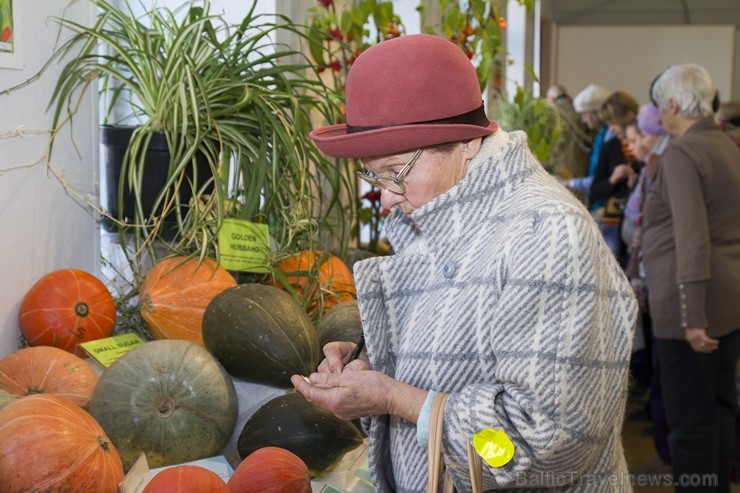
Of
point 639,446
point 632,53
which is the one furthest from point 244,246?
point 632,53

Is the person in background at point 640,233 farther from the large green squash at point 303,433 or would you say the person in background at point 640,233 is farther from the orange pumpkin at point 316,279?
the large green squash at point 303,433

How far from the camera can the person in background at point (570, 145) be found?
21.8 feet

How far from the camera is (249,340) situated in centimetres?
189

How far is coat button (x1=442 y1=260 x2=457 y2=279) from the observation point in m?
1.33

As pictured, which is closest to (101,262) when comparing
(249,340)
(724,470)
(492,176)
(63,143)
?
(63,143)

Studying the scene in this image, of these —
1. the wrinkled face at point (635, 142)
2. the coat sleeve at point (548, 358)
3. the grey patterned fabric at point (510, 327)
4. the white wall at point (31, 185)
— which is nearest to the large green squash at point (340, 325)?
the grey patterned fabric at point (510, 327)

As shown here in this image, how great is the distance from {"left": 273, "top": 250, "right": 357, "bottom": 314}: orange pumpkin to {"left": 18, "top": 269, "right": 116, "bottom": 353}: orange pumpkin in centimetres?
46

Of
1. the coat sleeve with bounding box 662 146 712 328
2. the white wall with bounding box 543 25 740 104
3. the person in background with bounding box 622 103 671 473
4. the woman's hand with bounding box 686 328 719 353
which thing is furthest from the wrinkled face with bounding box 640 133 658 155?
the white wall with bounding box 543 25 740 104

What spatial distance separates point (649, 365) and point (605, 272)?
4324mm

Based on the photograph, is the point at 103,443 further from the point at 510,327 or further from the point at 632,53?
the point at 632,53

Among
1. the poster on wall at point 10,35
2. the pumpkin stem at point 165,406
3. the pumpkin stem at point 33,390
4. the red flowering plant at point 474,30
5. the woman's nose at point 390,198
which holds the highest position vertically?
the red flowering plant at point 474,30

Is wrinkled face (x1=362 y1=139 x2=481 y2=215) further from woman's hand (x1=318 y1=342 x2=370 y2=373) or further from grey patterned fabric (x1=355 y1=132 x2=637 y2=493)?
woman's hand (x1=318 y1=342 x2=370 y2=373)

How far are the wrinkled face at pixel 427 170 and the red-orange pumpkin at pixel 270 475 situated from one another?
0.50 m

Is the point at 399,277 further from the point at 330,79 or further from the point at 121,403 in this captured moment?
the point at 330,79
